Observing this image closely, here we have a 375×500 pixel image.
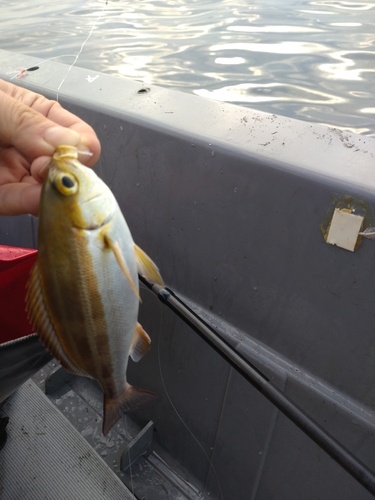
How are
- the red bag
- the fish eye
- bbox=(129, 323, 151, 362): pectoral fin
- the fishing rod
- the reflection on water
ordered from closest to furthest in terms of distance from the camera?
the fish eye < the fishing rod < bbox=(129, 323, 151, 362): pectoral fin < the red bag < the reflection on water

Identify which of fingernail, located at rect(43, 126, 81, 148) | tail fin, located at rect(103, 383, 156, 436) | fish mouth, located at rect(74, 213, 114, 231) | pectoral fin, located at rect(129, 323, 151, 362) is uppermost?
fingernail, located at rect(43, 126, 81, 148)

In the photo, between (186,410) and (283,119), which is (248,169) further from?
(186,410)

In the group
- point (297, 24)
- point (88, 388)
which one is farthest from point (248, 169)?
point (297, 24)

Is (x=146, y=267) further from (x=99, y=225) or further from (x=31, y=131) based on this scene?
(x=31, y=131)

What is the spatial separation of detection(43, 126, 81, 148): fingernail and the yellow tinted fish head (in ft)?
0.29

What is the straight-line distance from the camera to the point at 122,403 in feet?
3.98

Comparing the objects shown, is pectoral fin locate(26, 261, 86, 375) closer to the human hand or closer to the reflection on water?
the human hand

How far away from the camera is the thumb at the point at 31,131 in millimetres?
1103

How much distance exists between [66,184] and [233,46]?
102 inches

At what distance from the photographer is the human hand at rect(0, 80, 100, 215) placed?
1.13 m

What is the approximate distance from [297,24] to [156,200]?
260 cm

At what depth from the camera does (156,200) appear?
1.73m

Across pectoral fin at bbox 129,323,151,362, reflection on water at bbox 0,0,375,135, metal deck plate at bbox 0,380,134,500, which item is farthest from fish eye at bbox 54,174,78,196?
reflection on water at bbox 0,0,375,135

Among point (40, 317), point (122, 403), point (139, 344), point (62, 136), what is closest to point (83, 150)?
point (62, 136)
